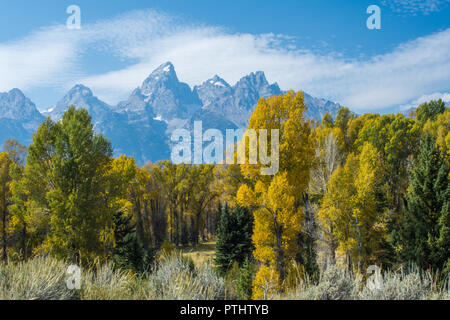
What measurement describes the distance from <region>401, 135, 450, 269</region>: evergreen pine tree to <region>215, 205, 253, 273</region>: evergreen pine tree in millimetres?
11535

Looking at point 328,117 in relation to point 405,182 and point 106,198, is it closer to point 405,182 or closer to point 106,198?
point 405,182

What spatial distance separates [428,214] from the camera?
17.7 metres

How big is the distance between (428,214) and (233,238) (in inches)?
556

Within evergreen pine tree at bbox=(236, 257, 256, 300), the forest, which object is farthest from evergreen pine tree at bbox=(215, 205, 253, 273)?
evergreen pine tree at bbox=(236, 257, 256, 300)

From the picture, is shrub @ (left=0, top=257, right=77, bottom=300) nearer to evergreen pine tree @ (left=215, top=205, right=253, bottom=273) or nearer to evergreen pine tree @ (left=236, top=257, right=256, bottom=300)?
evergreen pine tree @ (left=236, top=257, right=256, bottom=300)

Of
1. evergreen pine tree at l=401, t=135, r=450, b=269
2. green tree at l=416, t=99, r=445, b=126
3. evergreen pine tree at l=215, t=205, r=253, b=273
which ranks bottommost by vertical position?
evergreen pine tree at l=215, t=205, r=253, b=273

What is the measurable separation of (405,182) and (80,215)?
29.2 meters

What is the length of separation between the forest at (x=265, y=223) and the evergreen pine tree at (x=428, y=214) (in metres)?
0.06

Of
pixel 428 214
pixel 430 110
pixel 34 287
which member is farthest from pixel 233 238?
pixel 430 110

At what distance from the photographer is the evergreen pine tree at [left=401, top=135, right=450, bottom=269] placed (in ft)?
54.0

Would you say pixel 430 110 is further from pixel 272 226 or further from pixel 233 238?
pixel 272 226
